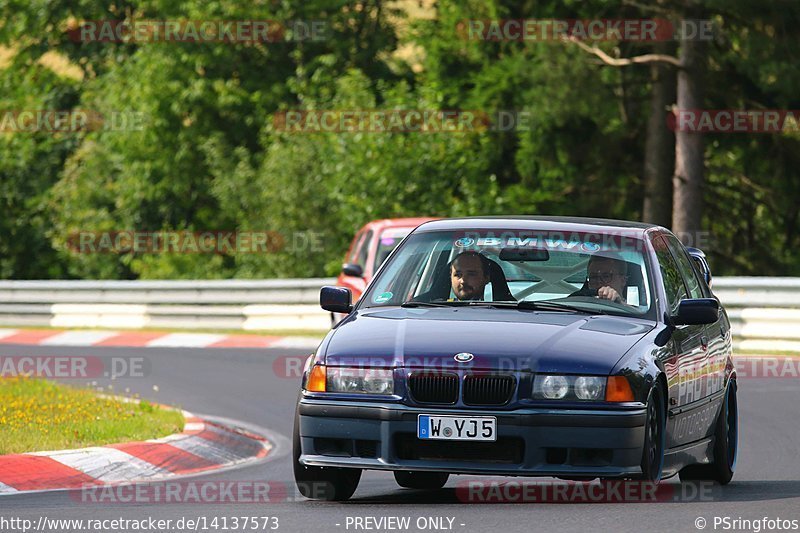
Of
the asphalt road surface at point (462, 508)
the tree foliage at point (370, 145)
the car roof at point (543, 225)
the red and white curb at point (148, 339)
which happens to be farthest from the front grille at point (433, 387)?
the tree foliage at point (370, 145)

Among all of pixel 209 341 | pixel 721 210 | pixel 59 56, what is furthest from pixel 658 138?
pixel 59 56

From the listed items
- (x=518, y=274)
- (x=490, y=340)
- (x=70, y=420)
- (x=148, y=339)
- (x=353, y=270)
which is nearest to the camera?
(x=490, y=340)

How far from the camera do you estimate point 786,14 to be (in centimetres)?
3047

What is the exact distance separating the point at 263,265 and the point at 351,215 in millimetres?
3002

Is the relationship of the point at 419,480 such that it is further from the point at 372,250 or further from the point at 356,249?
the point at 356,249

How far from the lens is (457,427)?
819 centimetres

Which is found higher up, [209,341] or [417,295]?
[417,295]

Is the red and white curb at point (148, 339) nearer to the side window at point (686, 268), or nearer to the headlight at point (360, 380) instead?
the side window at point (686, 268)

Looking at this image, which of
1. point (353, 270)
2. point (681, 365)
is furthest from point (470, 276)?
point (353, 270)

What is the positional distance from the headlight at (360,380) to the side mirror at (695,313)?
1788 mm

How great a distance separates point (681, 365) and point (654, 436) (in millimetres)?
765

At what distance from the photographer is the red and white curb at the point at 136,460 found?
1020cm

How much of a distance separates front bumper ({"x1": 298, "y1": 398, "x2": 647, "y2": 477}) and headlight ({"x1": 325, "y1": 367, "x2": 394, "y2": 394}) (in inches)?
3.1

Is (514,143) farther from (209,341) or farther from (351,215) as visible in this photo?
(209,341)
